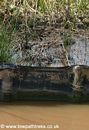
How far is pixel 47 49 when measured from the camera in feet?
21.4

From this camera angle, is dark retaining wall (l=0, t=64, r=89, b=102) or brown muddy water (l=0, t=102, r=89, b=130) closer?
brown muddy water (l=0, t=102, r=89, b=130)

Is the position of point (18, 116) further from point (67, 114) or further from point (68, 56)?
point (68, 56)

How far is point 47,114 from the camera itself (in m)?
4.30

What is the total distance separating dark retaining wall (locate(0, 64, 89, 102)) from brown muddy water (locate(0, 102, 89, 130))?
0.12m

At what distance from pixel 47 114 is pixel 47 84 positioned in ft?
1.54

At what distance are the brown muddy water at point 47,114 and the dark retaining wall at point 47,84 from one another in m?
0.12

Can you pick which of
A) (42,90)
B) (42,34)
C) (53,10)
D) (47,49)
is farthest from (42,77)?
(53,10)

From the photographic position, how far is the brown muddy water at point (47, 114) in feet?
13.3

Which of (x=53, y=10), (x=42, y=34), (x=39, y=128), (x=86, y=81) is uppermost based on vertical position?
(x=53, y=10)

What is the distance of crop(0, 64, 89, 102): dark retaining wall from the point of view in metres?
4.56

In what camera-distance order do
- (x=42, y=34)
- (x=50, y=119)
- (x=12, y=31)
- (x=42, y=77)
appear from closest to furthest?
(x=50, y=119)
(x=42, y=77)
(x=12, y=31)
(x=42, y=34)

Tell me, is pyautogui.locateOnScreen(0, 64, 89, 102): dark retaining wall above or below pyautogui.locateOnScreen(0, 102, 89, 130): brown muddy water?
above

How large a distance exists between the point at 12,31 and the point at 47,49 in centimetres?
90

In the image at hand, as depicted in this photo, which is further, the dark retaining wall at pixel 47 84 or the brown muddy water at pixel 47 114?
the dark retaining wall at pixel 47 84
